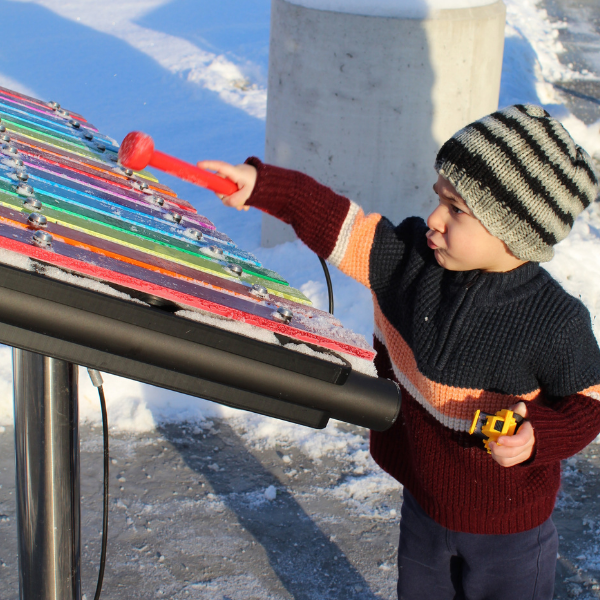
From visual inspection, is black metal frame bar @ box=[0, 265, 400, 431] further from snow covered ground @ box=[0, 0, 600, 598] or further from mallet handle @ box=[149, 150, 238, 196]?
snow covered ground @ box=[0, 0, 600, 598]

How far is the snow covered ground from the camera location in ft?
8.86

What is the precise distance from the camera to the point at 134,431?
3262mm

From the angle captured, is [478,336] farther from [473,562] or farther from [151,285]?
[151,285]

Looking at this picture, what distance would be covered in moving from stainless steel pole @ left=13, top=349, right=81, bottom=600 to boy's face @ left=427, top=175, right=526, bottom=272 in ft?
2.99

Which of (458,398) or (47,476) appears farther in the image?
(458,398)

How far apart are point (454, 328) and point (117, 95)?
6940 millimetres

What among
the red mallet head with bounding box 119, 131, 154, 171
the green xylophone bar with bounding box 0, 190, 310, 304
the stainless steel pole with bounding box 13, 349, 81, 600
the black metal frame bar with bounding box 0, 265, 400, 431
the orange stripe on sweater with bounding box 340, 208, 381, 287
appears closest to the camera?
the black metal frame bar with bounding box 0, 265, 400, 431

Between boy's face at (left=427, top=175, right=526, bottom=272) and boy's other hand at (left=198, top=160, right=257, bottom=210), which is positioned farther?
boy's other hand at (left=198, top=160, right=257, bottom=210)

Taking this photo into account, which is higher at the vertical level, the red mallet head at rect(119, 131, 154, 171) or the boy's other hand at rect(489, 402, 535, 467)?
the red mallet head at rect(119, 131, 154, 171)

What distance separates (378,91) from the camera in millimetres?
4223

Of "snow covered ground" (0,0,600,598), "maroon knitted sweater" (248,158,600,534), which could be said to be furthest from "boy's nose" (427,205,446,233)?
"snow covered ground" (0,0,600,598)

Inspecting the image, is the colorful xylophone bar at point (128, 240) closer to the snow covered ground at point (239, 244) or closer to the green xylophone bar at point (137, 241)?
the green xylophone bar at point (137, 241)

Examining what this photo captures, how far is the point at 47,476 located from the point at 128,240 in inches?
18.6

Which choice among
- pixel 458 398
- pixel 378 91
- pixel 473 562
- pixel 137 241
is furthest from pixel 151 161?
pixel 378 91
